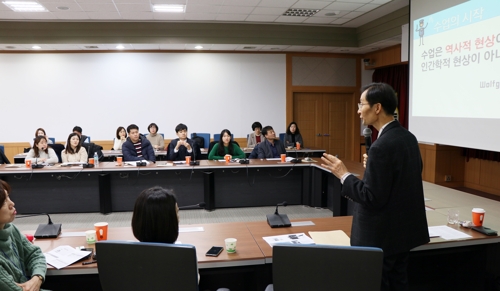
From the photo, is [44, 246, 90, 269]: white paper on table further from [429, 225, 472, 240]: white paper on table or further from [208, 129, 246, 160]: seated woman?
[208, 129, 246, 160]: seated woman

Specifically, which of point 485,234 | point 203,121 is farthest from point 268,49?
point 485,234

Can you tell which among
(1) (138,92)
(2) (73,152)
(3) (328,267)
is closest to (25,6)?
(2) (73,152)

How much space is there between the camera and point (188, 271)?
141 centimetres

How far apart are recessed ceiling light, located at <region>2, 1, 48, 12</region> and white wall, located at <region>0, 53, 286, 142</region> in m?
1.97

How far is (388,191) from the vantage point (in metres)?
1.73

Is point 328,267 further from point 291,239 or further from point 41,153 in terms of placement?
point 41,153

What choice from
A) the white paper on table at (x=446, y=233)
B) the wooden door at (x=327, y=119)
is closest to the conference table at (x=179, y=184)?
the white paper on table at (x=446, y=233)

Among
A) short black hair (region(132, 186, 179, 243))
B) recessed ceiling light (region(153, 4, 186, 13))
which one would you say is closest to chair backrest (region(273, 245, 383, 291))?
short black hair (region(132, 186, 179, 243))

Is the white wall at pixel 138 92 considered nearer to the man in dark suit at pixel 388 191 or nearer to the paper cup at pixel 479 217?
the paper cup at pixel 479 217

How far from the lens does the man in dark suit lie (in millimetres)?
1726

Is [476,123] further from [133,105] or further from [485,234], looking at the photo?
[133,105]

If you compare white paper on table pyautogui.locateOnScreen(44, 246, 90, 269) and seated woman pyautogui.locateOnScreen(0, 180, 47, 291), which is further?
white paper on table pyautogui.locateOnScreen(44, 246, 90, 269)

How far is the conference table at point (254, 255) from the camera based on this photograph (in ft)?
6.53

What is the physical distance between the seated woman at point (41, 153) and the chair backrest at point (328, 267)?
17.2 ft
